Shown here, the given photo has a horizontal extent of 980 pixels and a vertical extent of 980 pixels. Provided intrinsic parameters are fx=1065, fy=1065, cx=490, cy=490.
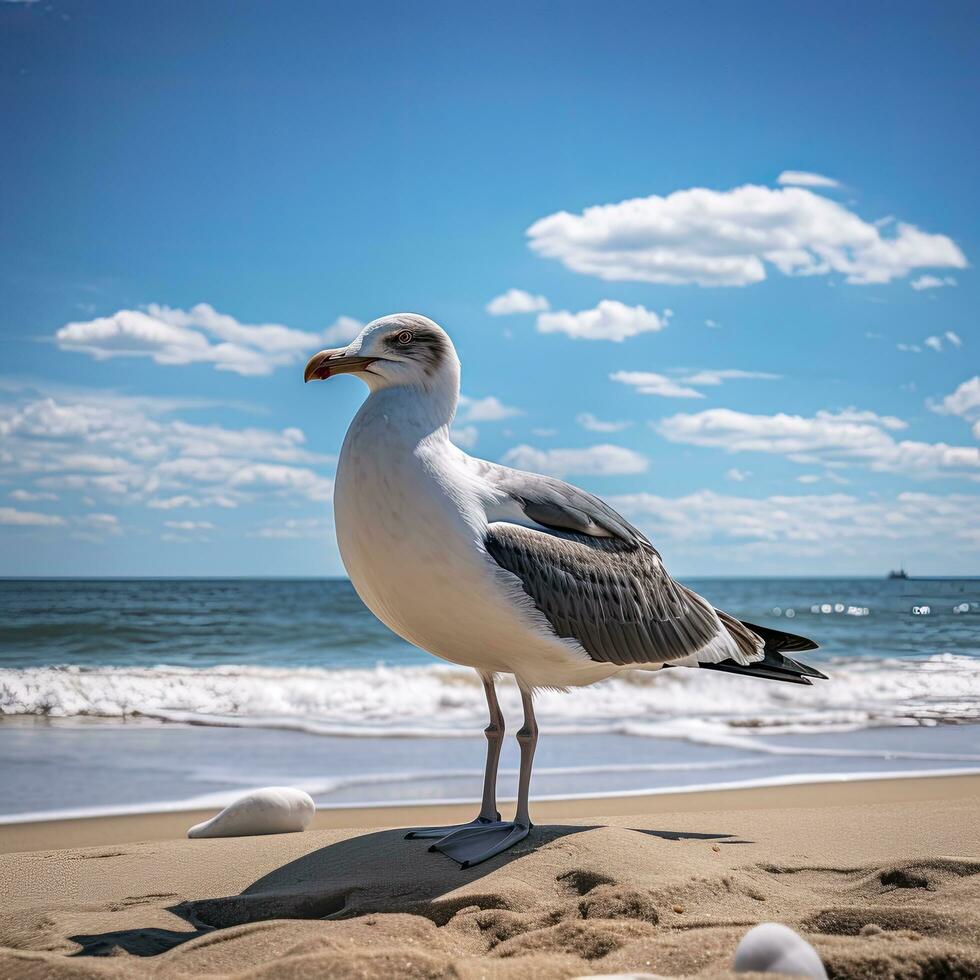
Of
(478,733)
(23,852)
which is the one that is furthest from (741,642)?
(478,733)

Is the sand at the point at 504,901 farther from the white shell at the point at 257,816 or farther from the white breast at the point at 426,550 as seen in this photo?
the white breast at the point at 426,550

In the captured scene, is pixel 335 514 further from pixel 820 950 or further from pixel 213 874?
pixel 820 950

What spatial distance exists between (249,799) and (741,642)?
8.25 feet

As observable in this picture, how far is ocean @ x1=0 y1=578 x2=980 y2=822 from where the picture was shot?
7117 millimetres

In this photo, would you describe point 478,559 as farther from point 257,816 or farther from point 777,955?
point 257,816

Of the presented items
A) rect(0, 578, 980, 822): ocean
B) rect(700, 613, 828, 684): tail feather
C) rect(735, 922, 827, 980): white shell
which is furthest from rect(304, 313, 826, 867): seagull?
rect(0, 578, 980, 822): ocean

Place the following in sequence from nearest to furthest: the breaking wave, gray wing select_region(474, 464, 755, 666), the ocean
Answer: gray wing select_region(474, 464, 755, 666) < the ocean < the breaking wave

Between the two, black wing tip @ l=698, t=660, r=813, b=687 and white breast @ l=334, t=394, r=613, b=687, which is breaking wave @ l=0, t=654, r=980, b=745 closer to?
black wing tip @ l=698, t=660, r=813, b=687

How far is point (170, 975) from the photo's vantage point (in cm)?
302

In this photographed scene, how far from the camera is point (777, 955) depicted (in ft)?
8.62

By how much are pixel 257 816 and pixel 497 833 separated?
1.39 meters

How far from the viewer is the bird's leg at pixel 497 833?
4164 mm

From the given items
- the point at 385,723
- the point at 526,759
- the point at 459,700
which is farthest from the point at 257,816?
the point at 459,700

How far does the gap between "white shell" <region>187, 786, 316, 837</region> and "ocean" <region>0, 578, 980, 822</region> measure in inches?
46.5
